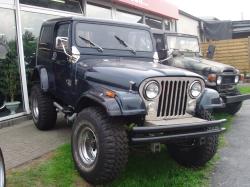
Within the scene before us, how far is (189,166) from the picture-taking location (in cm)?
508

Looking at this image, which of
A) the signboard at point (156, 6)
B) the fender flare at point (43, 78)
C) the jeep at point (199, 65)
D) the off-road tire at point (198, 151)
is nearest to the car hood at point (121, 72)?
the off-road tire at point (198, 151)

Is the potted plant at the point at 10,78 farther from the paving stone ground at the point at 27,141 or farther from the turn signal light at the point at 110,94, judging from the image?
the turn signal light at the point at 110,94

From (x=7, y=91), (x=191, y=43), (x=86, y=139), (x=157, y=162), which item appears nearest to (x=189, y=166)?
(x=157, y=162)

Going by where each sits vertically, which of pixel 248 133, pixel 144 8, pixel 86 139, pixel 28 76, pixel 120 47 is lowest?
pixel 248 133

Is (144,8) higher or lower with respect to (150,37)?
higher

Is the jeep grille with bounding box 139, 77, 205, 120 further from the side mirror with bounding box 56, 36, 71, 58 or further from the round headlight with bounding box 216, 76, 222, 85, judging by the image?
the round headlight with bounding box 216, 76, 222, 85

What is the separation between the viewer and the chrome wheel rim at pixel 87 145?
4527 mm

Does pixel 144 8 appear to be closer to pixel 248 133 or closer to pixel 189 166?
pixel 248 133

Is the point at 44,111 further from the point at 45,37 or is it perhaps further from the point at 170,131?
the point at 170,131

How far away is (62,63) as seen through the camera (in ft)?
19.3

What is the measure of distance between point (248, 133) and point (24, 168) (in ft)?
13.7

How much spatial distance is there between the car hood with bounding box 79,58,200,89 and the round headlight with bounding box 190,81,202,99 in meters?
0.12

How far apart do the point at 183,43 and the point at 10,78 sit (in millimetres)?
4210

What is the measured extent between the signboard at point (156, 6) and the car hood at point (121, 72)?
656cm
